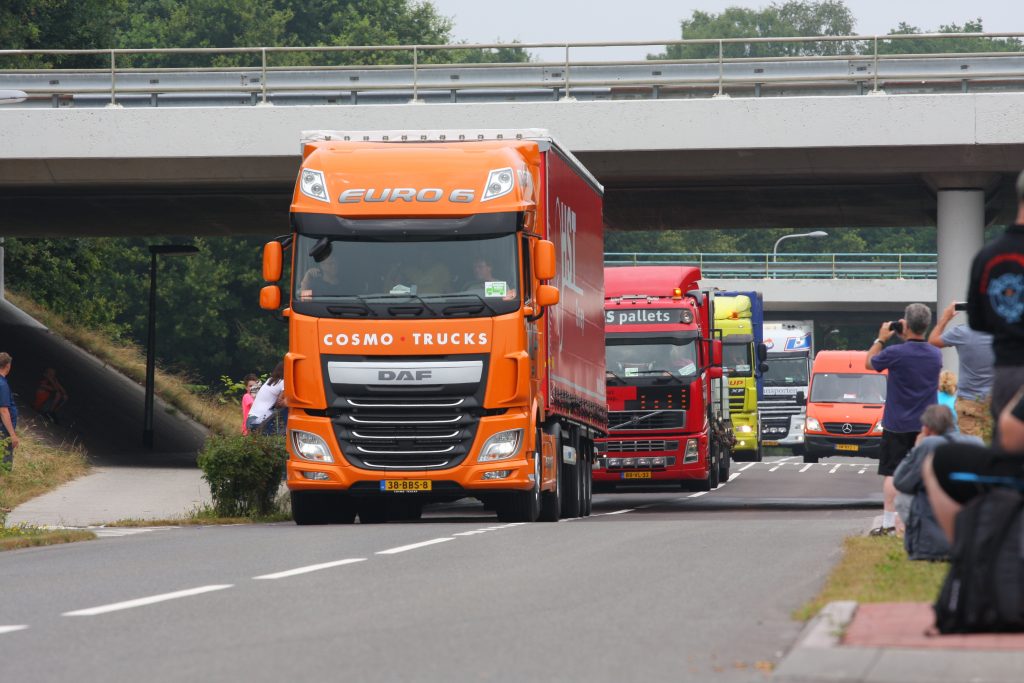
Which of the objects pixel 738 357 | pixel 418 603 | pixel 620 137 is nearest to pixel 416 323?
pixel 418 603

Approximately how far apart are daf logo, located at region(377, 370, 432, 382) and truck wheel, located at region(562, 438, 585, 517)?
3088 millimetres

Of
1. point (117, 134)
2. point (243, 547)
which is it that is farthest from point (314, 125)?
point (243, 547)

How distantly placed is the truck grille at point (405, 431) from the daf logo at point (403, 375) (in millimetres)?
193

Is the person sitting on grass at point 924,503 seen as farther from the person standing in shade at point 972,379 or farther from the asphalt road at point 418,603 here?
the person standing in shade at point 972,379

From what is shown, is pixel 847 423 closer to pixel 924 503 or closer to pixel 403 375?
pixel 403 375

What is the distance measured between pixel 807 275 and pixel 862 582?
64491 mm

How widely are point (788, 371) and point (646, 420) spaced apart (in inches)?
1210

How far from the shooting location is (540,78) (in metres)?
31.0

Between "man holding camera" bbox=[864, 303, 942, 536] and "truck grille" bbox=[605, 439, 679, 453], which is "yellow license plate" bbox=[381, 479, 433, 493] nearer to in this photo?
"man holding camera" bbox=[864, 303, 942, 536]

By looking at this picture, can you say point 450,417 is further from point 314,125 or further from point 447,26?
point 447,26

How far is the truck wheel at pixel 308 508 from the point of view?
18.6 m

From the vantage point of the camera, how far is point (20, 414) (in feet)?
108

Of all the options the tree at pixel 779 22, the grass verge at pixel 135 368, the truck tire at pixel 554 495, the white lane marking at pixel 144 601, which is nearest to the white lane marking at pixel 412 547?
the white lane marking at pixel 144 601

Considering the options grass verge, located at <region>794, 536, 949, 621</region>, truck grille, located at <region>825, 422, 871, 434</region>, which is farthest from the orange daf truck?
truck grille, located at <region>825, 422, 871, 434</region>
